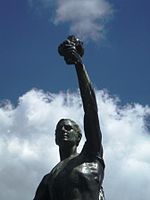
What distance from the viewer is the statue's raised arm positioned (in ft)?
29.6

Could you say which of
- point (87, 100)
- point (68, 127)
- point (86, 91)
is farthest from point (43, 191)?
point (86, 91)

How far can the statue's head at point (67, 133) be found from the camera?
31.0 feet

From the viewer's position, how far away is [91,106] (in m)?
9.06

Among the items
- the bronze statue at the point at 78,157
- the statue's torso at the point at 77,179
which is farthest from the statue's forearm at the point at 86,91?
the statue's torso at the point at 77,179

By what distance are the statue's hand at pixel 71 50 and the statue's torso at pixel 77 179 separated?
1.38m

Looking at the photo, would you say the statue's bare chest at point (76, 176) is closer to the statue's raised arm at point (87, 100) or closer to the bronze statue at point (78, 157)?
the bronze statue at point (78, 157)

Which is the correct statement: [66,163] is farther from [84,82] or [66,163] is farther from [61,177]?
[84,82]

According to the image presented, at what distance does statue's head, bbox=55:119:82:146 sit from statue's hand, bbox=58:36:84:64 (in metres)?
0.97

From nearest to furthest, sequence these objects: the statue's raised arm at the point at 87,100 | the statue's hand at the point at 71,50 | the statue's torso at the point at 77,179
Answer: the statue's torso at the point at 77,179 → the statue's raised arm at the point at 87,100 → the statue's hand at the point at 71,50

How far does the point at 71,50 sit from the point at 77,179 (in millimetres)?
1852

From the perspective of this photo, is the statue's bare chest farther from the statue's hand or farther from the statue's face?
the statue's hand

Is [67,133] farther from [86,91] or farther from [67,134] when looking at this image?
[86,91]

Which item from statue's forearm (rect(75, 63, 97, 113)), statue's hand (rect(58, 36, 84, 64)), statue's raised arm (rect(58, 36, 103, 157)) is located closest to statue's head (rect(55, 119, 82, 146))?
statue's raised arm (rect(58, 36, 103, 157))

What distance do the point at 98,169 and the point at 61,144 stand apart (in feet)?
2.39
